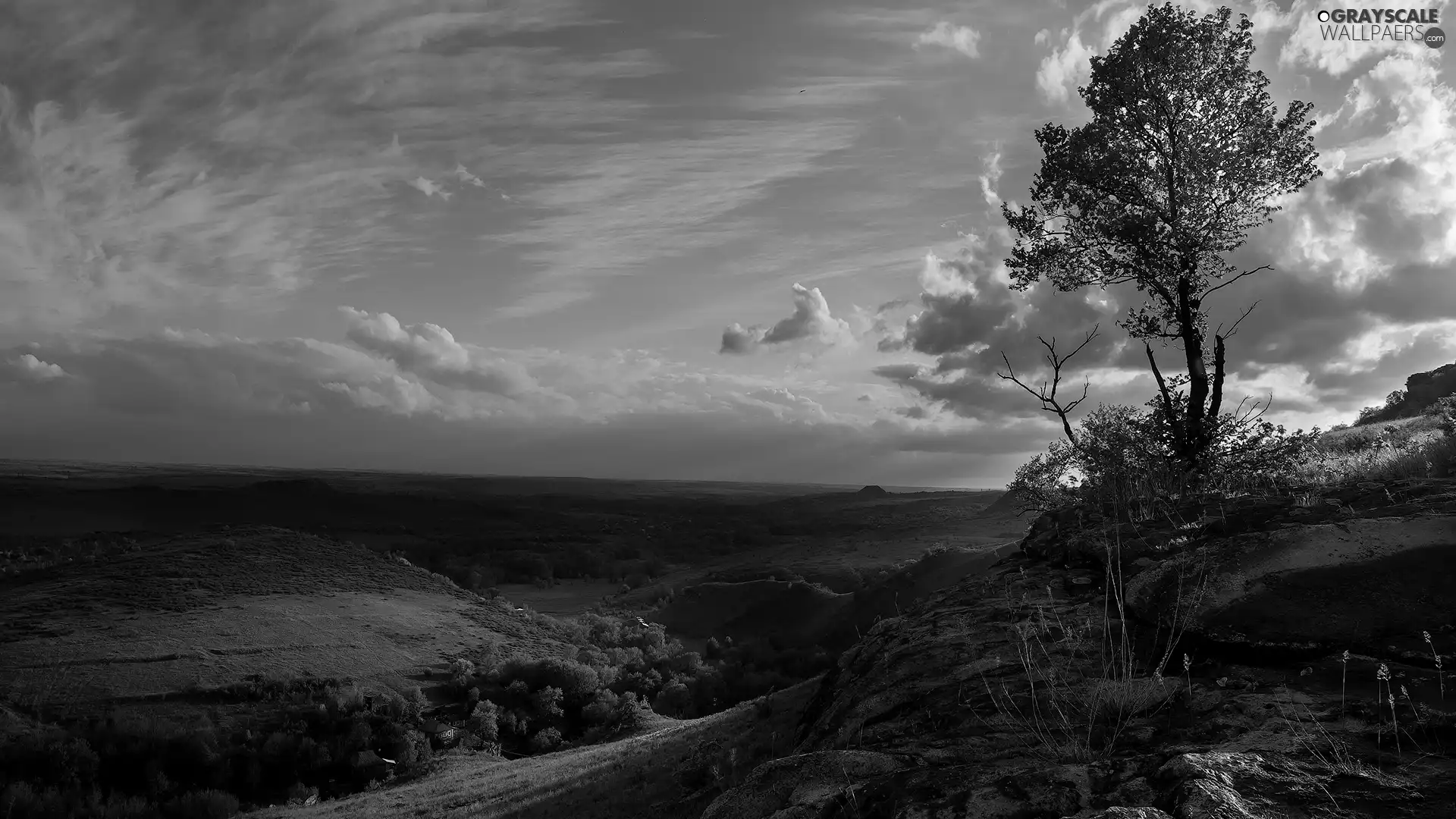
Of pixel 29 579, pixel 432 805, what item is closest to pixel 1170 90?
pixel 432 805

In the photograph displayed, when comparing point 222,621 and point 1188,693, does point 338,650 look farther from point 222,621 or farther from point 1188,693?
point 1188,693

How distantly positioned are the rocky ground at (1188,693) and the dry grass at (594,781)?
11.7 ft

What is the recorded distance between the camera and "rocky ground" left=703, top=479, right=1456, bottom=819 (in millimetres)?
4168

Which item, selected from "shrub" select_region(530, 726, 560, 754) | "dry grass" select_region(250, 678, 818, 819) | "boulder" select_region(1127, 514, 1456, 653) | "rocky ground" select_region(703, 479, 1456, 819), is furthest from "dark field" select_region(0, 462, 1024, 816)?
"boulder" select_region(1127, 514, 1456, 653)

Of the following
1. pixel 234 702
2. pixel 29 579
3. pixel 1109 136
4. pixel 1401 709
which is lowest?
pixel 234 702

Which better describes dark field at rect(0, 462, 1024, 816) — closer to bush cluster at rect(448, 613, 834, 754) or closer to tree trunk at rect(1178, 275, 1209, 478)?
bush cluster at rect(448, 613, 834, 754)

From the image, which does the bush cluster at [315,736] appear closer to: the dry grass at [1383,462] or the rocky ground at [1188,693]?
the rocky ground at [1188,693]

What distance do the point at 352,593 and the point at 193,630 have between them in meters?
8.30

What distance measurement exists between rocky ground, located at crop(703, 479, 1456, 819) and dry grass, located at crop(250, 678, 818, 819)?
11.7 ft

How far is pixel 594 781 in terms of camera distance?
17094 mm

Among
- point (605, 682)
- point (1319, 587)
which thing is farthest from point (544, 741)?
point (1319, 587)

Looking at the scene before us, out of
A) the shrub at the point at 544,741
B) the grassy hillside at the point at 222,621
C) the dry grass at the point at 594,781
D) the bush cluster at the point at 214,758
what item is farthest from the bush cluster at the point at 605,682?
the dry grass at the point at 594,781

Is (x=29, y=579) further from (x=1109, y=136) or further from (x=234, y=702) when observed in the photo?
(x=1109, y=136)

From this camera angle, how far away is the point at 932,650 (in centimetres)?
872
